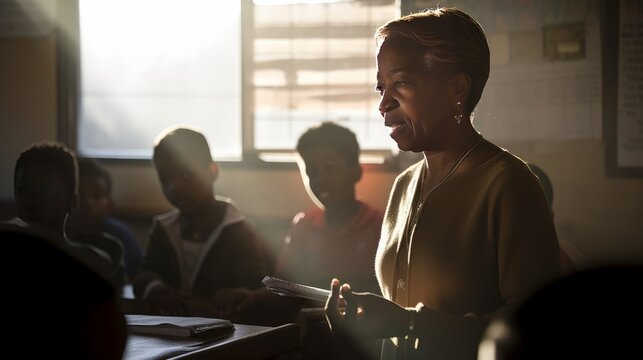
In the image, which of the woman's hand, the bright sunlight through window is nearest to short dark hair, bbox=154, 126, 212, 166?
the bright sunlight through window

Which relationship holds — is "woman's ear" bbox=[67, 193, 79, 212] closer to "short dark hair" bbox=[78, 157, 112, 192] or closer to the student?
the student

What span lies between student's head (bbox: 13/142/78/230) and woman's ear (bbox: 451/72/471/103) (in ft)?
5.00

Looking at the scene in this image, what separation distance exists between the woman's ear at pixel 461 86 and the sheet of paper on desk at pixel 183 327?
26.3 inches

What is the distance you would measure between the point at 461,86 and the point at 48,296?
94cm

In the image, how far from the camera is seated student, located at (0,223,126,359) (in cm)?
56

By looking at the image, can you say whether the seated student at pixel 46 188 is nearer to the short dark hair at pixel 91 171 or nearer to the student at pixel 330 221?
the student at pixel 330 221

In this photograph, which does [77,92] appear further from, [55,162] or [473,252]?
[473,252]

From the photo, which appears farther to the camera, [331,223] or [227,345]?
[331,223]

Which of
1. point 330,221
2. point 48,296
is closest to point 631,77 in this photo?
point 330,221

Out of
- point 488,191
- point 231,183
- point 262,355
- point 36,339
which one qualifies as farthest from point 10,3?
point 36,339

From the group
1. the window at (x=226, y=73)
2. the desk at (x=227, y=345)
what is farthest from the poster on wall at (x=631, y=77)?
the desk at (x=227, y=345)

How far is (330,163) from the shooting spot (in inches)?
120

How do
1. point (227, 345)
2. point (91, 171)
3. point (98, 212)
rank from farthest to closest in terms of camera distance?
point (91, 171), point (98, 212), point (227, 345)

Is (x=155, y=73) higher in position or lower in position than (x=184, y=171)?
higher
